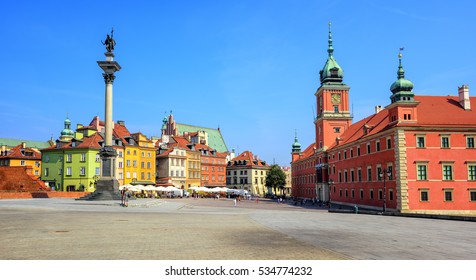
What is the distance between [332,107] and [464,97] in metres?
30.9

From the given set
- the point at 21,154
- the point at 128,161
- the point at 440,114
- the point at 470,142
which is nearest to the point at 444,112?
the point at 440,114

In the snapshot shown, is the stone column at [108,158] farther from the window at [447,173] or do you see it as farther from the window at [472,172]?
the window at [472,172]

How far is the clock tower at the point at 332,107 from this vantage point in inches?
3113

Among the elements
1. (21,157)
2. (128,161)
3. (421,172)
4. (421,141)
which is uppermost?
(21,157)

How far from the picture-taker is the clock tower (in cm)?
7906

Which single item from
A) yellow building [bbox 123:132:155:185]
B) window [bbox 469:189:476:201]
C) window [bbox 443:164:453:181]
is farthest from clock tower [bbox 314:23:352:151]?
yellow building [bbox 123:132:155:185]

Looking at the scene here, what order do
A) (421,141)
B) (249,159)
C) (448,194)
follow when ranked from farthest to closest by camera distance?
(249,159), (421,141), (448,194)

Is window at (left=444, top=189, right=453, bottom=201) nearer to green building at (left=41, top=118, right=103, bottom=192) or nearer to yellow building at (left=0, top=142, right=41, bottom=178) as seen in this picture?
green building at (left=41, top=118, right=103, bottom=192)

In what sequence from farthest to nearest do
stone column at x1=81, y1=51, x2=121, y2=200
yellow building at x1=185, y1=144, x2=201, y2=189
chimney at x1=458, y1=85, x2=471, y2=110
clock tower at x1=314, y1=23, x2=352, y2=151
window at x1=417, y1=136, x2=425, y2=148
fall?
yellow building at x1=185, y1=144, x2=201, y2=189, clock tower at x1=314, y1=23, x2=352, y2=151, chimney at x1=458, y1=85, x2=471, y2=110, window at x1=417, y1=136, x2=425, y2=148, stone column at x1=81, y1=51, x2=121, y2=200

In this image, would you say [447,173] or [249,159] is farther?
[249,159]

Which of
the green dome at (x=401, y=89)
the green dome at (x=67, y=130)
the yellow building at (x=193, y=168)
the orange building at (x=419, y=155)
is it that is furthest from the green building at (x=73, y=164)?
the green dome at (x=401, y=89)

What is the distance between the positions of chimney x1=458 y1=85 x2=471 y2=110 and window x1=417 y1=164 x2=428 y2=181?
414 inches

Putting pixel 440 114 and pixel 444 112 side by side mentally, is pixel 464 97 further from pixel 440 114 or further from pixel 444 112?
pixel 440 114

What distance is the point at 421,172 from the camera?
45.6 metres
